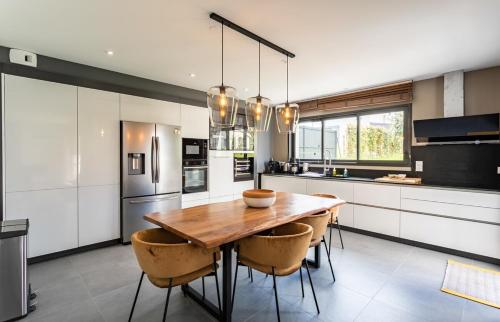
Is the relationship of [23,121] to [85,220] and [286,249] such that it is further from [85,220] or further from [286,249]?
[286,249]

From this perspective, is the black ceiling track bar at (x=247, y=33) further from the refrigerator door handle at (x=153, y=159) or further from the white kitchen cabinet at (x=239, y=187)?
the white kitchen cabinet at (x=239, y=187)

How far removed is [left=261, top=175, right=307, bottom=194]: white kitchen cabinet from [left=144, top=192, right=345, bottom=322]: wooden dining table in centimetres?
204

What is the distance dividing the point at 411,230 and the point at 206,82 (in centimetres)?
379

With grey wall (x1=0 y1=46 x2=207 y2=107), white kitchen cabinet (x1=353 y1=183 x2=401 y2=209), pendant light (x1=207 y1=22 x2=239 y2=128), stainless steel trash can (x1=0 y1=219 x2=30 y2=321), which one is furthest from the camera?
white kitchen cabinet (x1=353 y1=183 x2=401 y2=209)

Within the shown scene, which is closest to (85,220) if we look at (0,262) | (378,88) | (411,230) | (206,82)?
(0,262)

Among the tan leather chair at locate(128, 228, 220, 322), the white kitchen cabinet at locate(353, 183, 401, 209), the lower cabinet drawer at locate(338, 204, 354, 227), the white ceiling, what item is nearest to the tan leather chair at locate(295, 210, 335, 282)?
the tan leather chair at locate(128, 228, 220, 322)

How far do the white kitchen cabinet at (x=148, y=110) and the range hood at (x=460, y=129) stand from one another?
3.69 m

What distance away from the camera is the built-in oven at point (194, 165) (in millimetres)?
4176

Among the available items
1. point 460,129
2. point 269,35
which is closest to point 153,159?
point 269,35

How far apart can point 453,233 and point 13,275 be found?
15.2 feet

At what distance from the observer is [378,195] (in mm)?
3768

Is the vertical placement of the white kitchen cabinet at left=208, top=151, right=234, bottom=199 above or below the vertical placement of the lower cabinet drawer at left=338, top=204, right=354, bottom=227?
above

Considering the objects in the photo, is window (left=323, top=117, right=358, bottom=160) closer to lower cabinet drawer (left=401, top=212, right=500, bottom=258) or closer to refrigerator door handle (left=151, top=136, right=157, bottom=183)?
lower cabinet drawer (left=401, top=212, right=500, bottom=258)

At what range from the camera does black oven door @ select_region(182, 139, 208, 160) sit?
4176 mm
